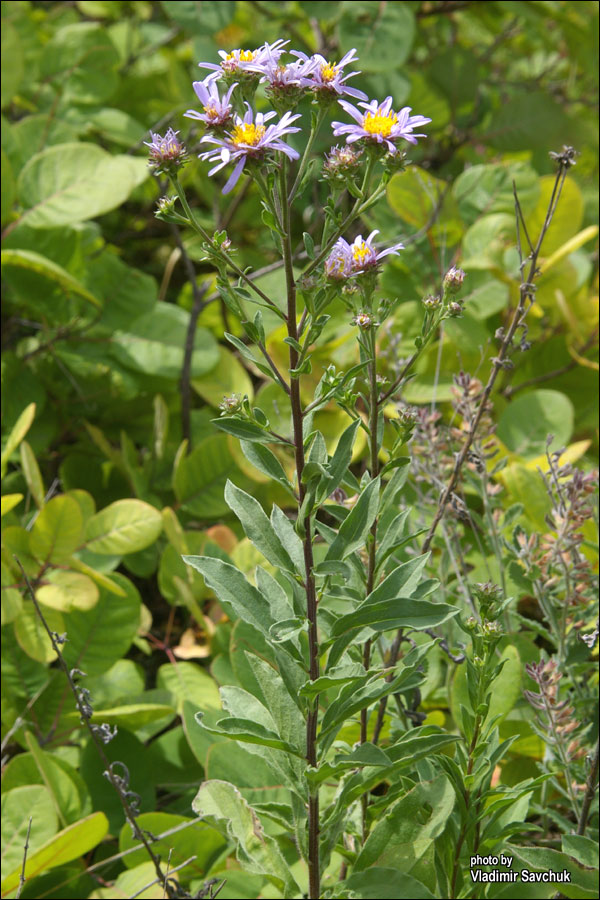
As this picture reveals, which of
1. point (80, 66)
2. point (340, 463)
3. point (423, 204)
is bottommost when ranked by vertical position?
point (340, 463)

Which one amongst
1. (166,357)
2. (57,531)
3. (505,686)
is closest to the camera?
(505,686)

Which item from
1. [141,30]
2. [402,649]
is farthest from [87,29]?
[402,649]

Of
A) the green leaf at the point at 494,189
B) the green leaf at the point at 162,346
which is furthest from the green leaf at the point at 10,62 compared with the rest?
the green leaf at the point at 494,189

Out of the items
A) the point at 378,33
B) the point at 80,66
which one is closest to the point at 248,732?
the point at 378,33

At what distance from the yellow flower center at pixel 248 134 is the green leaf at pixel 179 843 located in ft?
2.61

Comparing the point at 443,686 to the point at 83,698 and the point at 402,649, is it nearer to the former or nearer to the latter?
the point at 402,649

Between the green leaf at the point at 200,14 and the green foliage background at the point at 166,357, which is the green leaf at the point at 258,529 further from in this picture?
the green leaf at the point at 200,14

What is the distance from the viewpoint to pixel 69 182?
161 cm

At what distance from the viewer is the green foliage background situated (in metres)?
1.26

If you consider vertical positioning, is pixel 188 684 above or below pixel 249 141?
below

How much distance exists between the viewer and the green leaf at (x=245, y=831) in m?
0.91

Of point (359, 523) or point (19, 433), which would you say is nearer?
point (359, 523)

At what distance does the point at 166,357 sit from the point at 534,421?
2.14ft

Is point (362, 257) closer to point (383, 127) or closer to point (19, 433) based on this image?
point (383, 127)
